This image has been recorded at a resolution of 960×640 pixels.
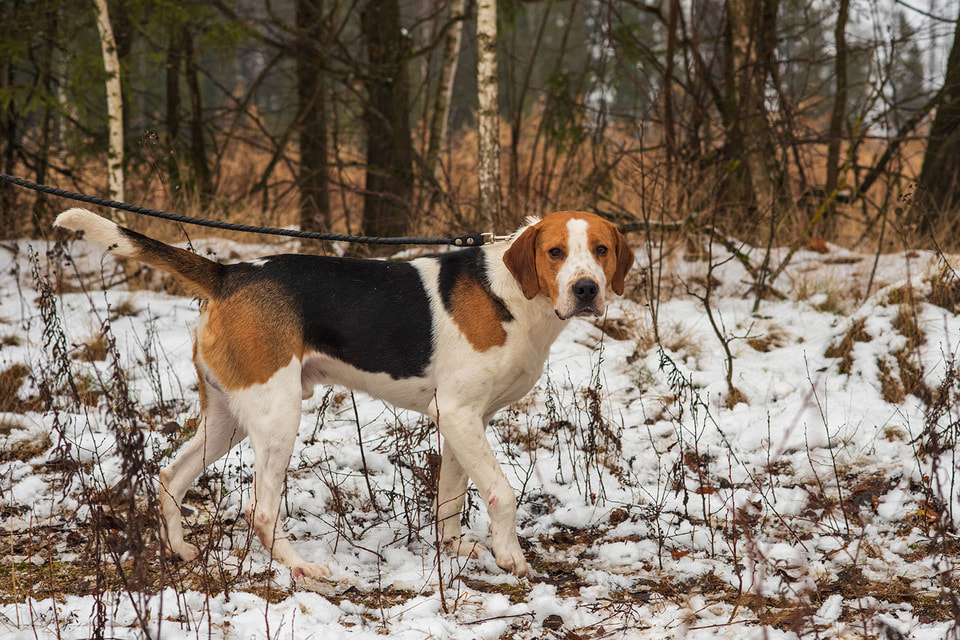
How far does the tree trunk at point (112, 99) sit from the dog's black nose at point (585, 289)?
19.7 feet

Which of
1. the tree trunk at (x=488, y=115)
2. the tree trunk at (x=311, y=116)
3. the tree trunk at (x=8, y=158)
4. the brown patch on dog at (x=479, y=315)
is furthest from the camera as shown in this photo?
the tree trunk at (x=311, y=116)

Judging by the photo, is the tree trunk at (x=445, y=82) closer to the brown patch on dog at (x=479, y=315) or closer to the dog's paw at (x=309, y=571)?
the brown patch on dog at (x=479, y=315)

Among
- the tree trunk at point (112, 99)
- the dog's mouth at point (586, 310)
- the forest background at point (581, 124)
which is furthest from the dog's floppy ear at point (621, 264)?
the tree trunk at point (112, 99)

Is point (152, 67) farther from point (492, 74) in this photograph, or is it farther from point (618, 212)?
point (618, 212)

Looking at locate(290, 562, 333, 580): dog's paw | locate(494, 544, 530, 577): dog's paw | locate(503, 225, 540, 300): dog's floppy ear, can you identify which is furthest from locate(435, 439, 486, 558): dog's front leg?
locate(503, 225, 540, 300): dog's floppy ear

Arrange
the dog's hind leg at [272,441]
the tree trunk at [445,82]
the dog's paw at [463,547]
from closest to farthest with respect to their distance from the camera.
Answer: the dog's hind leg at [272,441], the dog's paw at [463,547], the tree trunk at [445,82]

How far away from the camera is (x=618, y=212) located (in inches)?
310

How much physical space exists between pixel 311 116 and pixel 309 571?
24.8 ft

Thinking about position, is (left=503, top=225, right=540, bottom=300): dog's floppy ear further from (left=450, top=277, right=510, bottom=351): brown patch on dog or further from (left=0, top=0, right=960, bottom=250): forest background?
(left=0, top=0, right=960, bottom=250): forest background

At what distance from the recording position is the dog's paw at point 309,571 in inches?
132

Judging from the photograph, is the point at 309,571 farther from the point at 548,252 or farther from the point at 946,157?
the point at 946,157

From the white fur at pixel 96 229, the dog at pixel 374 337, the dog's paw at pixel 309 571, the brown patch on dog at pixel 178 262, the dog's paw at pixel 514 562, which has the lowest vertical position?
the dog's paw at pixel 514 562

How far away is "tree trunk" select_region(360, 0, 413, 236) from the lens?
377 inches

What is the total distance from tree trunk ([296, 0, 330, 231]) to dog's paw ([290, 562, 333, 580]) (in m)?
6.40
